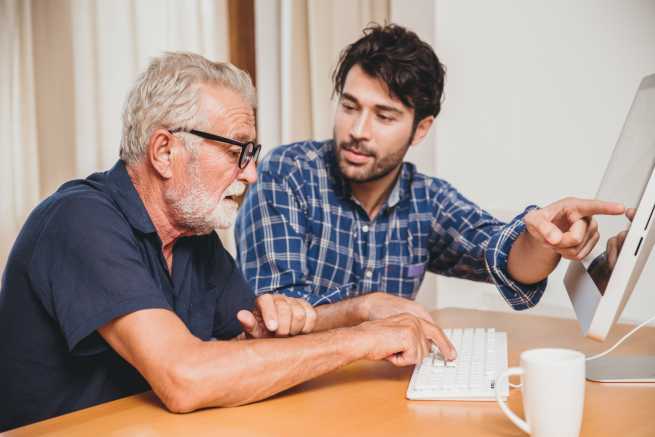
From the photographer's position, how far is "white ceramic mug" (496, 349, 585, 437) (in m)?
0.85

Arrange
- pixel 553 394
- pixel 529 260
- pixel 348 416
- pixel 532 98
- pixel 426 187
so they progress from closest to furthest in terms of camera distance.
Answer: pixel 553 394 → pixel 348 416 → pixel 529 260 → pixel 426 187 → pixel 532 98

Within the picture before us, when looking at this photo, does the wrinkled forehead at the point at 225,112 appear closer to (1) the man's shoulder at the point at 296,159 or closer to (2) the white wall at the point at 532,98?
(1) the man's shoulder at the point at 296,159

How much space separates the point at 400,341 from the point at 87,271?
49cm

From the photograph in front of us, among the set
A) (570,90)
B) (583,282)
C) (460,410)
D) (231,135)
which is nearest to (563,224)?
(583,282)

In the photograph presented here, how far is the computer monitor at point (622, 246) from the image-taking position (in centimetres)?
102

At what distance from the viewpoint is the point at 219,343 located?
3.57 feet

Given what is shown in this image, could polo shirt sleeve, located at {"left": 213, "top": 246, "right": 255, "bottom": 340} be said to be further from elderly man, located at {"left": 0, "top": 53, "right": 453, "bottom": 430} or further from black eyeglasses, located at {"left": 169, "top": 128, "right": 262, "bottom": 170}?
black eyeglasses, located at {"left": 169, "top": 128, "right": 262, "bottom": 170}

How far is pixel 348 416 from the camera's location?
3.38 feet

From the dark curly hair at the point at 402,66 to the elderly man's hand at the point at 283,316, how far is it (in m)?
Result: 0.87

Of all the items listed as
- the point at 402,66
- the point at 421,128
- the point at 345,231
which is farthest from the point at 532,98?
the point at 345,231

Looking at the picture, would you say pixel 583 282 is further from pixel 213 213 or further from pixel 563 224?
pixel 213 213

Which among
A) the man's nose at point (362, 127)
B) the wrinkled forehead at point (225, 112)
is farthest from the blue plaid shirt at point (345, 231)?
the wrinkled forehead at point (225, 112)

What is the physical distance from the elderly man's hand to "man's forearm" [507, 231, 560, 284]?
1.84 ft

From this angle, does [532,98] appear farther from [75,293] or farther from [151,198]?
[75,293]
